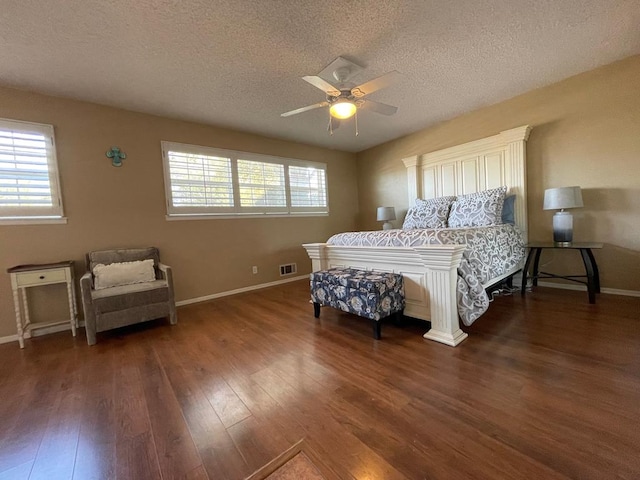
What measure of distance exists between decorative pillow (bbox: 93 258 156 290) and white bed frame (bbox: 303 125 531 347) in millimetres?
1754

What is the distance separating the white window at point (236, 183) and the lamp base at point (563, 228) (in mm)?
3405

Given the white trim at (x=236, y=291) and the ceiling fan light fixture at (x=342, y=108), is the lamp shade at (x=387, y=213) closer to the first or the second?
the white trim at (x=236, y=291)

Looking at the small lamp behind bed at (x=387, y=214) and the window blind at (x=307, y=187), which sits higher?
the window blind at (x=307, y=187)

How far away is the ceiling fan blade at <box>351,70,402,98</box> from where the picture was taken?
2.03 m

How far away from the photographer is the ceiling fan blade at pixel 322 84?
6.66 feet

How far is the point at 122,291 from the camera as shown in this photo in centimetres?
250

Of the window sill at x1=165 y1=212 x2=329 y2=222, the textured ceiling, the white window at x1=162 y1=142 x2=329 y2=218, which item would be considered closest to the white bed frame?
the textured ceiling

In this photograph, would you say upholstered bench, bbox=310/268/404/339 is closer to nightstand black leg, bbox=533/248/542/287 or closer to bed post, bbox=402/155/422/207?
nightstand black leg, bbox=533/248/542/287

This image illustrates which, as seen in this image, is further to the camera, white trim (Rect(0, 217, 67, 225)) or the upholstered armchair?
white trim (Rect(0, 217, 67, 225))

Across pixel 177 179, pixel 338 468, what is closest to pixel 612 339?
pixel 338 468

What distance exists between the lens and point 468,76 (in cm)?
278

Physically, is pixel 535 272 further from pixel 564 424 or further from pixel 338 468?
pixel 338 468

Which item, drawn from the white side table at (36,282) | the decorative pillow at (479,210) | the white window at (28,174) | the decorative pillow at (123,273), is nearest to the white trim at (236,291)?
the decorative pillow at (123,273)

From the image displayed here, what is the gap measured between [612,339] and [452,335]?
1.13 meters
